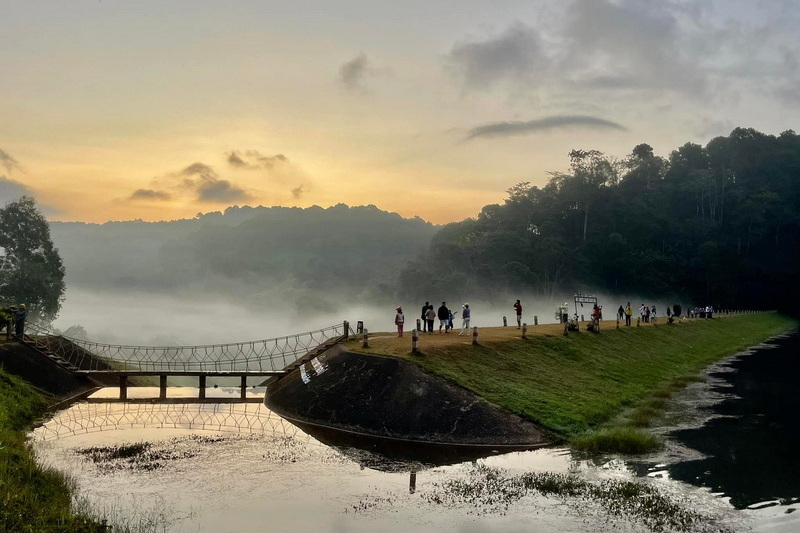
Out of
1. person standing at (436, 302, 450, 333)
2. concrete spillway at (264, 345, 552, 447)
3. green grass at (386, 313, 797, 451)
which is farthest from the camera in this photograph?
person standing at (436, 302, 450, 333)

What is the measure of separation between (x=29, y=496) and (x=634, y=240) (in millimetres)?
169264

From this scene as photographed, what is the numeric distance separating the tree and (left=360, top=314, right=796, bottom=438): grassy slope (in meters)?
62.5

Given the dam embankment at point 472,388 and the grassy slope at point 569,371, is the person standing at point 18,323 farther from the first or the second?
the grassy slope at point 569,371

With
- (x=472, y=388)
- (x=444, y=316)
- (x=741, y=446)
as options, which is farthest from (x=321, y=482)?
(x=444, y=316)

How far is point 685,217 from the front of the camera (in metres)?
187

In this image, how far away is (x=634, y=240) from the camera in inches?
6668

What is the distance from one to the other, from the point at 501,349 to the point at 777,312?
496ft

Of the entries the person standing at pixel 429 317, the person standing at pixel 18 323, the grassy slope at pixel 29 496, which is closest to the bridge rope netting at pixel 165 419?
the grassy slope at pixel 29 496

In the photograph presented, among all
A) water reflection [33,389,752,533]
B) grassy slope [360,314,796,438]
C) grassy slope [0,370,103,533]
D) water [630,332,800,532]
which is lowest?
water reflection [33,389,752,533]

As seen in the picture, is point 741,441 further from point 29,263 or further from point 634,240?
point 634,240

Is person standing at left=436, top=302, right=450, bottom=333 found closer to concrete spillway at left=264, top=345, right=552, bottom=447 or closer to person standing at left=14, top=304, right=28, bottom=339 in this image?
concrete spillway at left=264, top=345, right=552, bottom=447

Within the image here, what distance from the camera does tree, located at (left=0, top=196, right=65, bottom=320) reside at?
3029 inches

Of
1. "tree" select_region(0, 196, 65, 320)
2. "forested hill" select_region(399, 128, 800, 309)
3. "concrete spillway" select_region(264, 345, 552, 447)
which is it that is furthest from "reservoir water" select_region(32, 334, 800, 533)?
"forested hill" select_region(399, 128, 800, 309)

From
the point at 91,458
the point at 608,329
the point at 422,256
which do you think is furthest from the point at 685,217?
the point at 91,458
